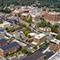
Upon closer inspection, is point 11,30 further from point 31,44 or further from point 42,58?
point 42,58

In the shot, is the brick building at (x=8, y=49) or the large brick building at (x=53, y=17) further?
the large brick building at (x=53, y=17)

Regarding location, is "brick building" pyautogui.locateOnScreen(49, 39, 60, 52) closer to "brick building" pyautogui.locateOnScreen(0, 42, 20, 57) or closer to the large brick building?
"brick building" pyautogui.locateOnScreen(0, 42, 20, 57)

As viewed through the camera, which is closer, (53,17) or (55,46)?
(55,46)

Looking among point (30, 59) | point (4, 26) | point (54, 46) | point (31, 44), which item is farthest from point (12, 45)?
point (4, 26)

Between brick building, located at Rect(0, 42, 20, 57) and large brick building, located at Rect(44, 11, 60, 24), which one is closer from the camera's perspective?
brick building, located at Rect(0, 42, 20, 57)

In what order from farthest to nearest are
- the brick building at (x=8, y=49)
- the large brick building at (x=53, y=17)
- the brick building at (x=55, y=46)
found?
the large brick building at (x=53, y=17)
the brick building at (x=55, y=46)
the brick building at (x=8, y=49)

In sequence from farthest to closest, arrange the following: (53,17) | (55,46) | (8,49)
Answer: (53,17)
(55,46)
(8,49)

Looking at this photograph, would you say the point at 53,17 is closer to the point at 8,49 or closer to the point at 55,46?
the point at 55,46

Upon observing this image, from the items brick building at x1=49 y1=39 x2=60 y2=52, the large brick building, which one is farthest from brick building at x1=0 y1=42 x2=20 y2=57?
the large brick building

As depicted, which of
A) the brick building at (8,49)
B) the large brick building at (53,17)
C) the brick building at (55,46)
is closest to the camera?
the brick building at (8,49)

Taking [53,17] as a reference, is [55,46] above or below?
below

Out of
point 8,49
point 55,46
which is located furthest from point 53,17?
point 8,49

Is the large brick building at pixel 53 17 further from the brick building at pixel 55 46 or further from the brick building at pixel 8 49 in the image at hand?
the brick building at pixel 8 49

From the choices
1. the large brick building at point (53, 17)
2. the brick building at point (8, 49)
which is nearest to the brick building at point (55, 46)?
the brick building at point (8, 49)
